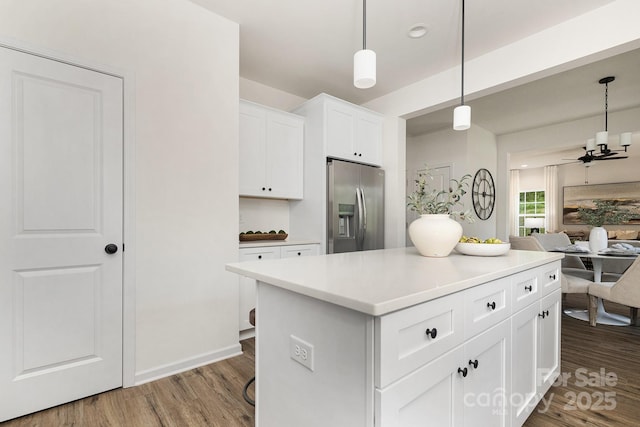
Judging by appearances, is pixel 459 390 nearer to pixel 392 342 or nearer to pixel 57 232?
pixel 392 342

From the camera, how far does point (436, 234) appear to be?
173cm

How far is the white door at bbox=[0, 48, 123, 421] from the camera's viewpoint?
5.61ft

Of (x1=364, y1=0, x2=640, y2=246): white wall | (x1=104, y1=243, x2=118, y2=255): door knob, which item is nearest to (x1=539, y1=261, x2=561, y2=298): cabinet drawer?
(x1=364, y1=0, x2=640, y2=246): white wall

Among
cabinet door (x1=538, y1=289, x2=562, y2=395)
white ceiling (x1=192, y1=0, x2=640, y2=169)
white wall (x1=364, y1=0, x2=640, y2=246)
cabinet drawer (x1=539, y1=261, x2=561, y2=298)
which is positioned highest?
white ceiling (x1=192, y1=0, x2=640, y2=169)

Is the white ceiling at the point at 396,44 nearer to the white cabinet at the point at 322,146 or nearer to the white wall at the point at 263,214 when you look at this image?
the white cabinet at the point at 322,146

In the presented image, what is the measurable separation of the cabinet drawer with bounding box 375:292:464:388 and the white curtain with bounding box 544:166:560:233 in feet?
29.5

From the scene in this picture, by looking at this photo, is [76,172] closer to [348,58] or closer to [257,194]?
[257,194]

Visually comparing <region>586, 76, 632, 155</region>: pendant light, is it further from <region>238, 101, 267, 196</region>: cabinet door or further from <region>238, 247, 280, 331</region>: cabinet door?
<region>238, 247, 280, 331</region>: cabinet door

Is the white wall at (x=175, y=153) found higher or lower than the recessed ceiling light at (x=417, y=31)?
lower

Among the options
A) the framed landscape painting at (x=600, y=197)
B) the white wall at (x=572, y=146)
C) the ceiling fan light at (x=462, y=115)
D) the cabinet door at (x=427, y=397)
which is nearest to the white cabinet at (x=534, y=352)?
the cabinet door at (x=427, y=397)

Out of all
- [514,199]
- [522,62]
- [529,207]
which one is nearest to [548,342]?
[522,62]

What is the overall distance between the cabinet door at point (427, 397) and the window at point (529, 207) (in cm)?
893

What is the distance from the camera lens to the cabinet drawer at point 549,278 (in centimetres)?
179

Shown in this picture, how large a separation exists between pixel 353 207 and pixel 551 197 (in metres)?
7.55
